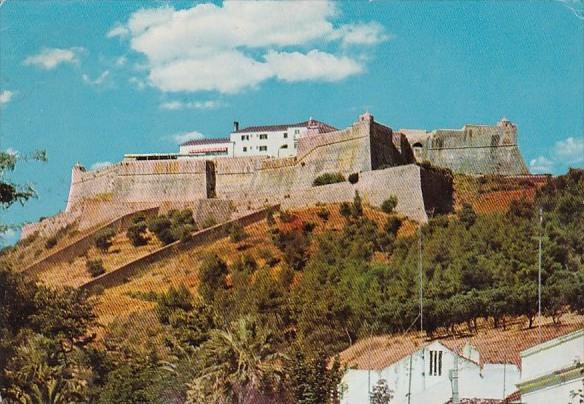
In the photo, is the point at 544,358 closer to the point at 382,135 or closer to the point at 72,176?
the point at 382,135

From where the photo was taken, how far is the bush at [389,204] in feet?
83.7

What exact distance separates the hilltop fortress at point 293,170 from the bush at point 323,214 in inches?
26.7

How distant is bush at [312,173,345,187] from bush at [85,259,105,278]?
5.86 metres

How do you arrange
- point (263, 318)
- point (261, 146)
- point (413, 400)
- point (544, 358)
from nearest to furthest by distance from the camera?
point (544, 358) → point (413, 400) → point (263, 318) → point (261, 146)

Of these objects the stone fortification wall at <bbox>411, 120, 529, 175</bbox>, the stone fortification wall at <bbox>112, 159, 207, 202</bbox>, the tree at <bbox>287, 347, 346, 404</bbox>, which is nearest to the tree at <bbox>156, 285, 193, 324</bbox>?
the tree at <bbox>287, 347, 346, 404</bbox>

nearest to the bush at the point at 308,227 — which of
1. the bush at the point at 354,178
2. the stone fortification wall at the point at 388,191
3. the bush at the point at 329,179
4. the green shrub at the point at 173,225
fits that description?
the stone fortification wall at the point at 388,191

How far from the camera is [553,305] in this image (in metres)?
17.3

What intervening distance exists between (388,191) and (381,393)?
11730mm

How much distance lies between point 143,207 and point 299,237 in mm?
9417

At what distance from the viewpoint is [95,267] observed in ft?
88.1

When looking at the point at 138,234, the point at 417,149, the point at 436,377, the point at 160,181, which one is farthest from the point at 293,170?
the point at 436,377

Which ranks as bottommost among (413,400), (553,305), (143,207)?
(413,400)

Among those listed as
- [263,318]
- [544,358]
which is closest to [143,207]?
[263,318]

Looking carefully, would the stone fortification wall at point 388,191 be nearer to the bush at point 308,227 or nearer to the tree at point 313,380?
the bush at point 308,227
